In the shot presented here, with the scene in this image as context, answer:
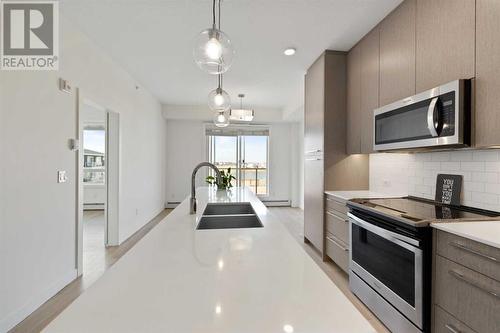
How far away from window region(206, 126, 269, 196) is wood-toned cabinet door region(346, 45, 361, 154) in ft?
13.3

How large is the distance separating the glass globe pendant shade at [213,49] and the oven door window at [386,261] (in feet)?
5.71

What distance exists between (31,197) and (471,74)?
3354mm

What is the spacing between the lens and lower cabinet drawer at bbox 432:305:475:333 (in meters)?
1.37

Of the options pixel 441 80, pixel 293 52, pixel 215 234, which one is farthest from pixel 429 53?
pixel 215 234

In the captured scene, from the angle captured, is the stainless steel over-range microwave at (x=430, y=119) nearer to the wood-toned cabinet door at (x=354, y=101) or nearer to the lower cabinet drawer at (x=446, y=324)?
the wood-toned cabinet door at (x=354, y=101)

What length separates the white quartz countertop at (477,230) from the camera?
48.5 inches

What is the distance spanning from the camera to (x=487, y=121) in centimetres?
152

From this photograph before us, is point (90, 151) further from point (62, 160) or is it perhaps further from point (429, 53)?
point (429, 53)

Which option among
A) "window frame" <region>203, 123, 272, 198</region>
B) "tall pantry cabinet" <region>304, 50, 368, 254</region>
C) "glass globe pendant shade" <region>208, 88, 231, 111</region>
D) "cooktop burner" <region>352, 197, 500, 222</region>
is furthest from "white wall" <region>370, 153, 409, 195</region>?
"window frame" <region>203, 123, 272, 198</region>

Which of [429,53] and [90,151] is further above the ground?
[429,53]

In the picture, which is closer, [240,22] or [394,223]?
[394,223]

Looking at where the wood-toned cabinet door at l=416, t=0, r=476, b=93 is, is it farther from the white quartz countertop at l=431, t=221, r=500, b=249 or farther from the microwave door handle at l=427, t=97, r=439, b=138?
the white quartz countertop at l=431, t=221, r=500, b=249

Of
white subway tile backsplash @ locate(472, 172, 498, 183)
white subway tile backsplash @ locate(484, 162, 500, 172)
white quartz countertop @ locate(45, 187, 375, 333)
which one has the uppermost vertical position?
white subway tile backsplash @ locate(484, 162, 500, 172)

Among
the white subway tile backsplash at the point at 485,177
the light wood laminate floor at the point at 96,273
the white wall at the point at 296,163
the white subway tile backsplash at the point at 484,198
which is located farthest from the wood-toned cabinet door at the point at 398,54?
the white wall at the point at 296,163
